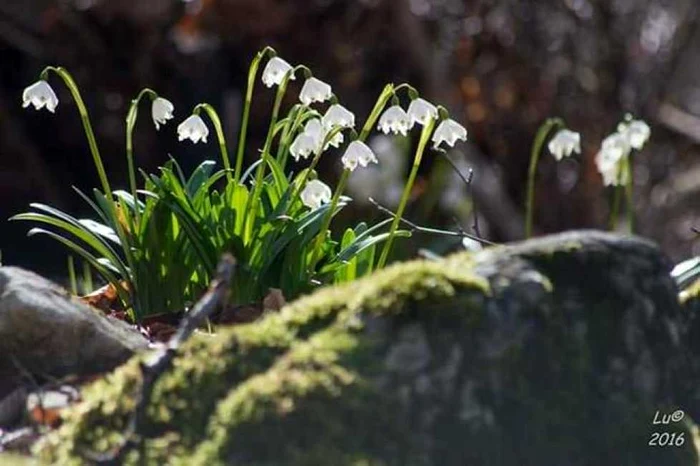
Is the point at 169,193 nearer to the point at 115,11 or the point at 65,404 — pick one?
the point at 65,404

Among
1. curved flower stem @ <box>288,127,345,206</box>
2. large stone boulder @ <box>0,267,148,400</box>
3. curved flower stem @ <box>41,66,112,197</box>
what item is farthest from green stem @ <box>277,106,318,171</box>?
large stone boulder @ <box>0,267,148,400</box>

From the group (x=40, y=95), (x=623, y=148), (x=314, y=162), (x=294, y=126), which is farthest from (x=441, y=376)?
(x=623, y=148)

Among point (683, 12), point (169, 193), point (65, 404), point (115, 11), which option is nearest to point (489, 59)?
point (683, 12)

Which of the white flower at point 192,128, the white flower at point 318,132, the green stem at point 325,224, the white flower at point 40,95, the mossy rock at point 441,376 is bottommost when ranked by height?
the mossy rock at point 441,376

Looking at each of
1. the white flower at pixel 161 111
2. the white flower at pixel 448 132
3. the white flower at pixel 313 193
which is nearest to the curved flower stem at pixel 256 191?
the white flower at pixel 313 193

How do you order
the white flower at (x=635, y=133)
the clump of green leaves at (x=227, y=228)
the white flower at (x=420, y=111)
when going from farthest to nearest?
the white flower at (x=635, y=133) < the clump of green leaves at (x=227, y=228) < the white flower at (x=420, y=111)

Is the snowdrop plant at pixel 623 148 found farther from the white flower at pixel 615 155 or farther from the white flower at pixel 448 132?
the white flower at pixel 448 132
